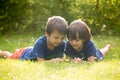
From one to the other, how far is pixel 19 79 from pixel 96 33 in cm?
971

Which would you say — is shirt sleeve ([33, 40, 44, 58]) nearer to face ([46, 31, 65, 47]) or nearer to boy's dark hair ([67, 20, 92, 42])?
face ([46, 31, 65, 47])

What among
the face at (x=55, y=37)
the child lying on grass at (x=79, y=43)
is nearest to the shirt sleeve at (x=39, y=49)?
the face at (x=55, y=37)

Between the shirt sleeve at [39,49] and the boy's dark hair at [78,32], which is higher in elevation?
the boy's dark hair at [78,32]

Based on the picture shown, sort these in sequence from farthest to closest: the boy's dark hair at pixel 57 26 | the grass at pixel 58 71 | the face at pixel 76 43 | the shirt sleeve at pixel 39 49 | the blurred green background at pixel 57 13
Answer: the blurred green background at pixel 57 13, the shirt sleeve at pixel 39 49, the face at pixel 76 43, the boy's dark hair at pixel 57 26, the grass at pixel 58 71

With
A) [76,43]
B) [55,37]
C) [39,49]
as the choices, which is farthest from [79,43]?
[39,49]

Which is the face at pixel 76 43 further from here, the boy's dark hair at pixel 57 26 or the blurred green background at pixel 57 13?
the blurred green background at pixel 57 13

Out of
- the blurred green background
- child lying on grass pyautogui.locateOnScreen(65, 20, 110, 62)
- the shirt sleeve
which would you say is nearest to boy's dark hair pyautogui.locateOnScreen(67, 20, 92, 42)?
child lying on grass pyautogui.locateOnScreen(65, 20, 110, 62)

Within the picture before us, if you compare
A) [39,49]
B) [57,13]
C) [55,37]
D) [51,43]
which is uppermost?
[55,37]

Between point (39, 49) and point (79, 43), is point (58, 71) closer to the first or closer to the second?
point (79, 43)

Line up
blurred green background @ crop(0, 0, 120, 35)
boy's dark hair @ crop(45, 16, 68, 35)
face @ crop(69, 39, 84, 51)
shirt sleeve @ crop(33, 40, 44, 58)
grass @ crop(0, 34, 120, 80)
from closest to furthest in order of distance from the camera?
1. grass @ crop(0, 34, 120, 80)
2. boy's dark hair @ crop(45, 16, 68, 35)
3. face @ crop(69, 39, 84, 51)
4. shirt sleeve @ crop(33, 40, 44, 58)
5. blurred green background @ crop(0, 0, 120, 35)

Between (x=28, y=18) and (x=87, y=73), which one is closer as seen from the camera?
(x=87, y=73)

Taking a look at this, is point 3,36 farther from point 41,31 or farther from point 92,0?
point 92,0

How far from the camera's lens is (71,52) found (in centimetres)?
844

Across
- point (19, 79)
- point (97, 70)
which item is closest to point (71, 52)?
point (97, 70)
